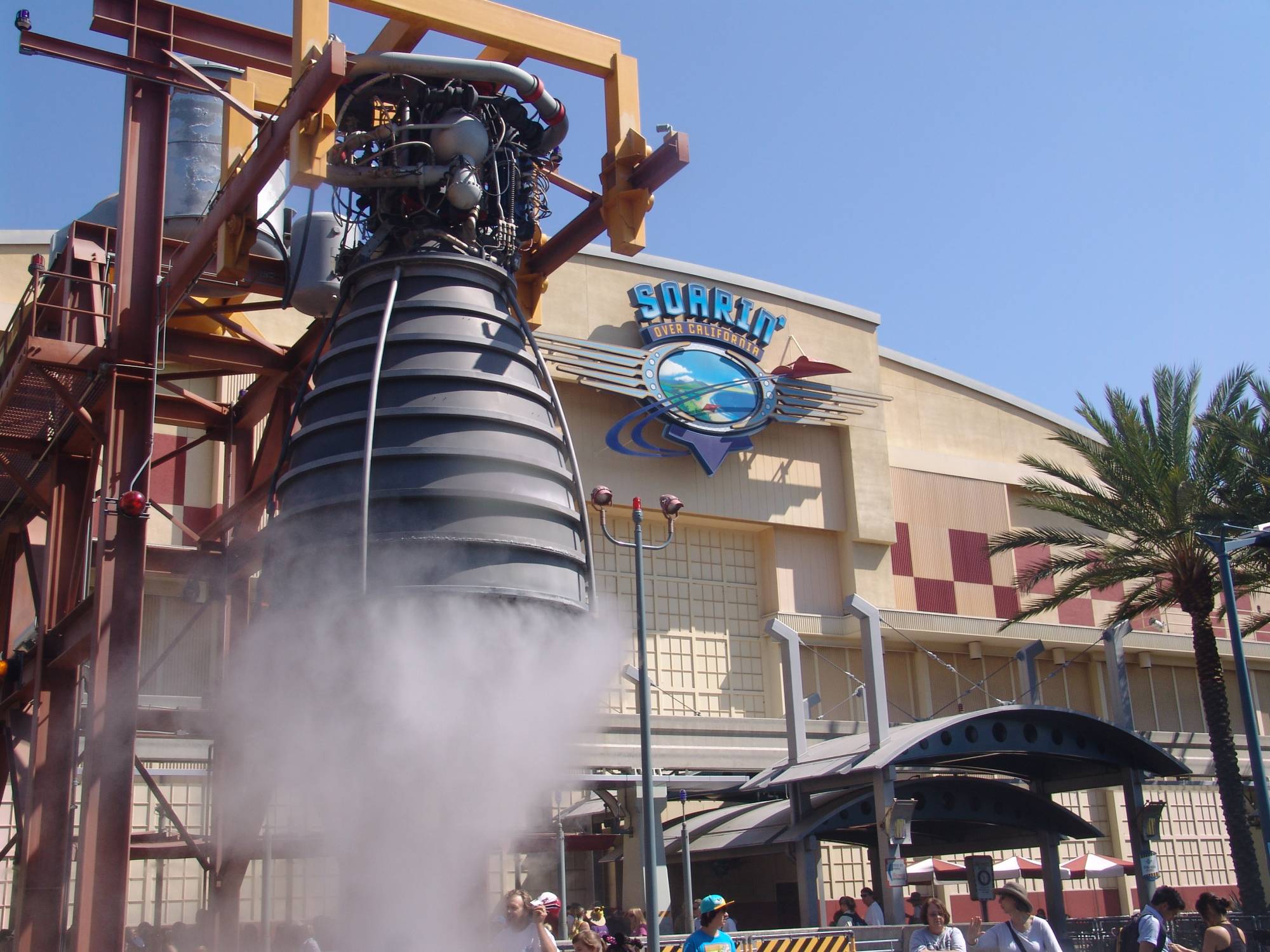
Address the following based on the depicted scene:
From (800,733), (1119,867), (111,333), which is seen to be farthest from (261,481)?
(1119,867)

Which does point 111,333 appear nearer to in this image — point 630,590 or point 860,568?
point 630,590

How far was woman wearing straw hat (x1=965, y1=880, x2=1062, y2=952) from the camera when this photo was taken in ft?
31.2

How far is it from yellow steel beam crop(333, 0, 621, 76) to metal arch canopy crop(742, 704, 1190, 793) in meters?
10.5

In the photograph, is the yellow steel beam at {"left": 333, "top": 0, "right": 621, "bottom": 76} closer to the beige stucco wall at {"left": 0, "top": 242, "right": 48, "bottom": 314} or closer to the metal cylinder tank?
the metal cylinder tank

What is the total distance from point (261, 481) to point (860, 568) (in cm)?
2310

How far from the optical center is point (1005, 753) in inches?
820

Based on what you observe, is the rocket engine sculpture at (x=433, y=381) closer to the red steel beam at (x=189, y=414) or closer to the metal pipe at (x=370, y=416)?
the metal pipe at (x=370, y=416)

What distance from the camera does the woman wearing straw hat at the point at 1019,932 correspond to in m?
9.52

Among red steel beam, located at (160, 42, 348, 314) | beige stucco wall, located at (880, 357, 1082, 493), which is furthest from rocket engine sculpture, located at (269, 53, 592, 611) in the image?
beige stucco wall, located at (880, 357, 1082, 493)

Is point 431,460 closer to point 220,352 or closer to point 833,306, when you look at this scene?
point 220,352

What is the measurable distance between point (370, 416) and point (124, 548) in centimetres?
489

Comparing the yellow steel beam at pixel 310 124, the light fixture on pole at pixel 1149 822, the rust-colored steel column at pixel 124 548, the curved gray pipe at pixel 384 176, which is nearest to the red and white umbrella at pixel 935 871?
the light fixture on pole at pixel 1149 822

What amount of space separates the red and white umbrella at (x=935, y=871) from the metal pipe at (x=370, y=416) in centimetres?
2378

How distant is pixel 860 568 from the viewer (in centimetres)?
3644
